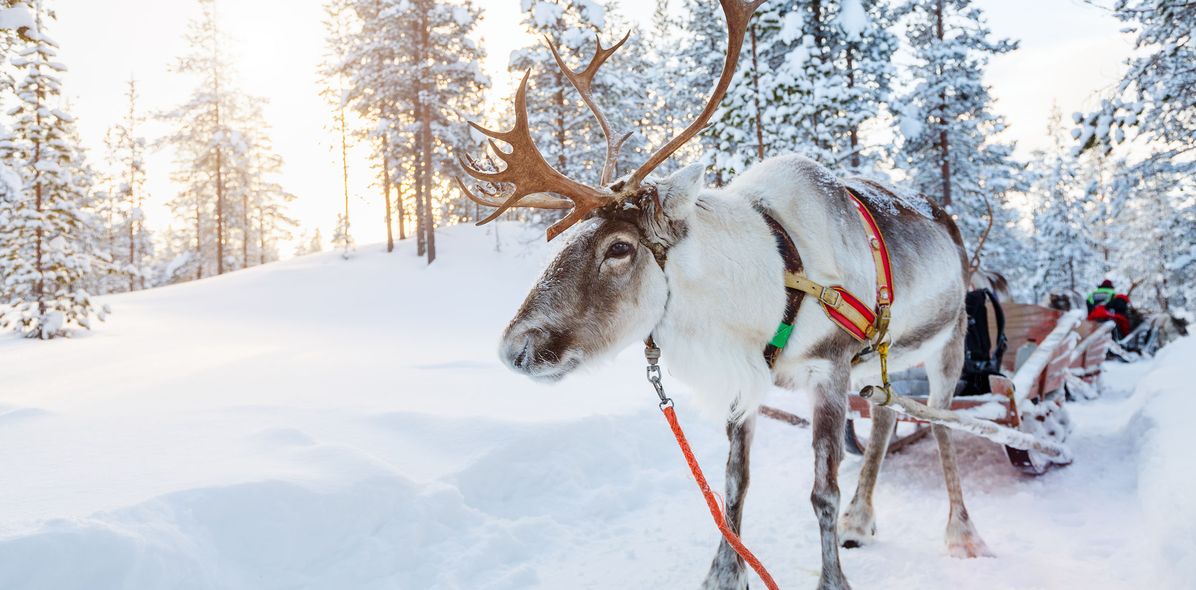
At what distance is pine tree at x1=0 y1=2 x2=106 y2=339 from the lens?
41.9 ft

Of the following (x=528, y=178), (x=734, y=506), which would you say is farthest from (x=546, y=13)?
(x=734, y=506)

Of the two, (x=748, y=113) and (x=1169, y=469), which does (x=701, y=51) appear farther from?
(x=1169, y=469)

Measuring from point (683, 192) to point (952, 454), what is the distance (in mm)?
2779

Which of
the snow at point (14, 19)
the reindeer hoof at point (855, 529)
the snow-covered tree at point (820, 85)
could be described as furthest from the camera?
the snow-covered tree at point (820, 85)

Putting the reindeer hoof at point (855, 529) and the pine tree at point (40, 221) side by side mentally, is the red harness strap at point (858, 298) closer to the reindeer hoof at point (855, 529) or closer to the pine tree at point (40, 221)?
the reindeer hoof at point (855, 529)

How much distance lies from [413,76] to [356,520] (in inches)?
855

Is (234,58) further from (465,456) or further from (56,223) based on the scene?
(465,456)

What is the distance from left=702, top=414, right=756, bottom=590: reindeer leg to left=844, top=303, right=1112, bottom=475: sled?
667mm

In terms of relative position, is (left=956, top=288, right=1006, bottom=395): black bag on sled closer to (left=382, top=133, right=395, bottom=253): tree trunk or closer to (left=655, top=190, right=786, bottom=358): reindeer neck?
(left=655, top=190, right=786, bottom=358): reindeer neck

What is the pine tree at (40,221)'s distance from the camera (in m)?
12.8

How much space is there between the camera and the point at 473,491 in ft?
13.0

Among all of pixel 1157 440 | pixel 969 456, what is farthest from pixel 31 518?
pixel 1157 440

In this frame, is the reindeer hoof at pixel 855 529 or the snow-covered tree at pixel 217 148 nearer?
the reindeer hoof at pixel 855 529

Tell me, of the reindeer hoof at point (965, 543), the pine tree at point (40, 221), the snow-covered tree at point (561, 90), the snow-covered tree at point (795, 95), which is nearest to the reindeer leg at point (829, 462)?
the reindeer hoof at point (965, 543)
